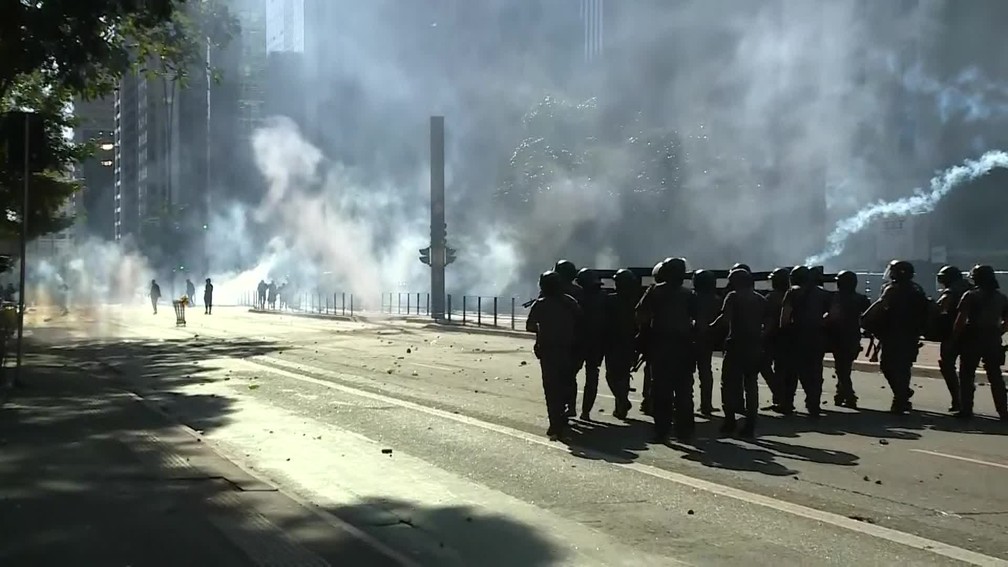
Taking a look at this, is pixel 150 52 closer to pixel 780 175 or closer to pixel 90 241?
pixel 780 175

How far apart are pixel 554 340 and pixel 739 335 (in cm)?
188

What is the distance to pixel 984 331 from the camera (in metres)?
11.9

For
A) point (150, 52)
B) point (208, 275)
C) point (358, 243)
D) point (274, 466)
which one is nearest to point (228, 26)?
point (150, 52)

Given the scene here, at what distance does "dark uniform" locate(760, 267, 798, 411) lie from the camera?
1253cm

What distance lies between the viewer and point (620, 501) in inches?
297

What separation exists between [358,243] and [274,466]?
189 ft

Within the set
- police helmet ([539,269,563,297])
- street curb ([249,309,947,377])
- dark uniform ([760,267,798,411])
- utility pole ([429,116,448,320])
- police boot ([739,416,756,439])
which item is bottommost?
police boot ([739,416,756,439])

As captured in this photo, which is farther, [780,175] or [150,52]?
[780,175]

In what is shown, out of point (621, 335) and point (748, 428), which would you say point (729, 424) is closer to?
point (748, 428)

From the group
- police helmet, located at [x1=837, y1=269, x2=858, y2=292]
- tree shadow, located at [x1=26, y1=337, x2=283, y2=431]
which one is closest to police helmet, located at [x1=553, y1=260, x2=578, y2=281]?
police helmet, located at [x1=837, y1=269, x2=858, y2=292]

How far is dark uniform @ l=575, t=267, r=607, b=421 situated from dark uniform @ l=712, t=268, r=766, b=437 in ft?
5.37

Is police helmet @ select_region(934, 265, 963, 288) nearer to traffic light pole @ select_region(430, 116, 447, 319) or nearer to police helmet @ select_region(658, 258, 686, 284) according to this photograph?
police helmet @ select_region(658, 258, 686, 284)

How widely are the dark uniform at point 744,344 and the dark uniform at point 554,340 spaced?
150 centimetres

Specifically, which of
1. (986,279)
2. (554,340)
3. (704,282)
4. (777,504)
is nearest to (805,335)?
(986,279)
